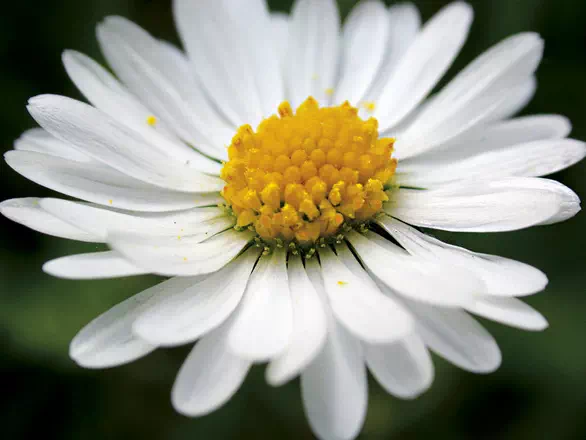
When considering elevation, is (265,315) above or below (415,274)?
above

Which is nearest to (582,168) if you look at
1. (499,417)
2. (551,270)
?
(551,270)

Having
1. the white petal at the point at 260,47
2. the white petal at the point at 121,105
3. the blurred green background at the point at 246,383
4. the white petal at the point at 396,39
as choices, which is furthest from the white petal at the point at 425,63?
the white petal at the point at 121,105

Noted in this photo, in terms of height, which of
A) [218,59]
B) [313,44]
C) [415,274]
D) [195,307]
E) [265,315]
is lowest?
[415,274]

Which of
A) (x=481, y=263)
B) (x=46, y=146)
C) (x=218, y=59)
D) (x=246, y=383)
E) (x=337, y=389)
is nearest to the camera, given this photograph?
(x=337, y=389)

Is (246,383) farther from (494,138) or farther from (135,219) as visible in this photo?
(494,138)

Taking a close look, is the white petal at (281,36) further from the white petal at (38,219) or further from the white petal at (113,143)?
the white petal at (38,219)

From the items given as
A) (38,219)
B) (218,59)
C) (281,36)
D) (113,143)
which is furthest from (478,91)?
(38,219)
